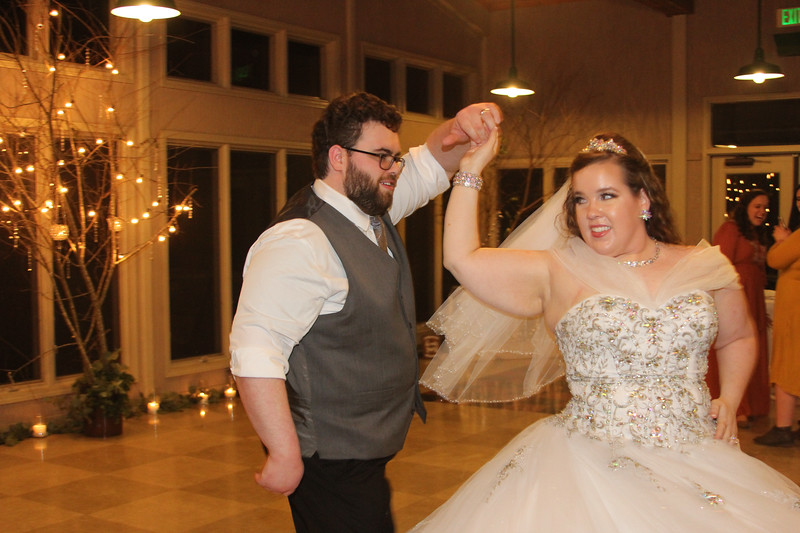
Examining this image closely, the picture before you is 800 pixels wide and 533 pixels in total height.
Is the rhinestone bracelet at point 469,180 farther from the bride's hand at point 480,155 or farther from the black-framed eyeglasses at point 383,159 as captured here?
the black-framed eyeglasses at point 383,159

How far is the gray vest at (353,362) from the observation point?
2.24 meters

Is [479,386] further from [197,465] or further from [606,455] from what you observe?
[197,465]

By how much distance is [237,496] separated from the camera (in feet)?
15.4

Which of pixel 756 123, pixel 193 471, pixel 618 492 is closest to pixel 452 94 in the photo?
pixel 756 123

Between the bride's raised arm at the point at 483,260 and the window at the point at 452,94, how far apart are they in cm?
797

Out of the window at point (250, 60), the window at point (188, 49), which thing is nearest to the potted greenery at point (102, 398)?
the window at point (188, 49)

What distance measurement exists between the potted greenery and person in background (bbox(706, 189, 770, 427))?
3.82 meters

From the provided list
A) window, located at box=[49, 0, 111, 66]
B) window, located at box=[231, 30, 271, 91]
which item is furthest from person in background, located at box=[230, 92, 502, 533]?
window, located at box=[231, 30, 271, 91]

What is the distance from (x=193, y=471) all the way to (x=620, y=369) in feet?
11.5

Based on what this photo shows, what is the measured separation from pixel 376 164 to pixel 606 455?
935 millimetres

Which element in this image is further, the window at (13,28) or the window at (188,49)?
the window at (188,49)

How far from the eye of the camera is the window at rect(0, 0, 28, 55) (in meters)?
5.80

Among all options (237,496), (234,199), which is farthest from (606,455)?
(234,199)

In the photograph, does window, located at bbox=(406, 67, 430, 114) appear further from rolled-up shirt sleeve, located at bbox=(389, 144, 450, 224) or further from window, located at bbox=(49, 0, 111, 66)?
rolled-up shirt sleeve, located at bbox=(389, 144, 450, 224)
